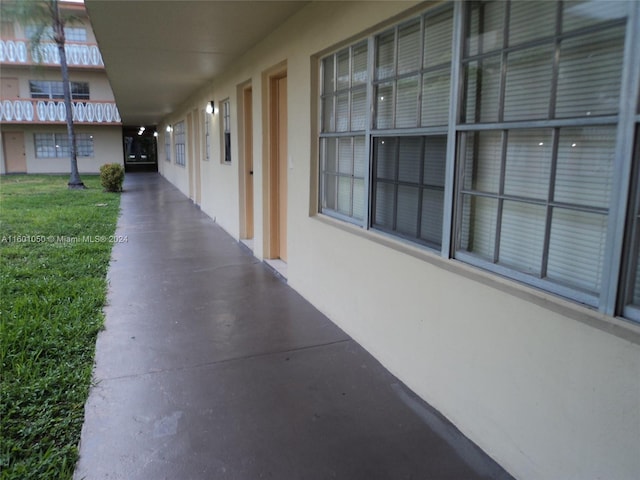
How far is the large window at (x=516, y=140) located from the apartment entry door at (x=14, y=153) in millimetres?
26464

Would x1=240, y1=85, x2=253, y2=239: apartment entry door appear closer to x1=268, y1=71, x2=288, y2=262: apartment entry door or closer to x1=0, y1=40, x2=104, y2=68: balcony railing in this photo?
x1=268, y1=71, x2=288, y2=262: apartment entry door

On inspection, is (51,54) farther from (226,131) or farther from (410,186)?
(410,186)

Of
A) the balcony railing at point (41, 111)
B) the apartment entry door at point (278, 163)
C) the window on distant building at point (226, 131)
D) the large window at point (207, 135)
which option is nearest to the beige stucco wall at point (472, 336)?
the apartment entry door at point (278, 163)

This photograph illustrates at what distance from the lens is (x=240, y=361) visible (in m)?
3.46

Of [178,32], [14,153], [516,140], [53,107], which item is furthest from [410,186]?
[14,153]

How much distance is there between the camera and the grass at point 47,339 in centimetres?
246

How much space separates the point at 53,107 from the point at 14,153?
145 inches

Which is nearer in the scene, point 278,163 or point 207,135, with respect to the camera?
point 278,163

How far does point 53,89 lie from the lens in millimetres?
25016

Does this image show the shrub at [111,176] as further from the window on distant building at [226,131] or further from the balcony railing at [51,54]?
the balcony railing at [51,54]

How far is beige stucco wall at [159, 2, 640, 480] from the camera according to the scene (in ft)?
5.92

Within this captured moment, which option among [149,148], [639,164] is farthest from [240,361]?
[149,148]

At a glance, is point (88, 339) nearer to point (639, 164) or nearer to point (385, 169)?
point (385, 169)

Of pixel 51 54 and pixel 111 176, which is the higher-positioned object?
pixel 51 54
